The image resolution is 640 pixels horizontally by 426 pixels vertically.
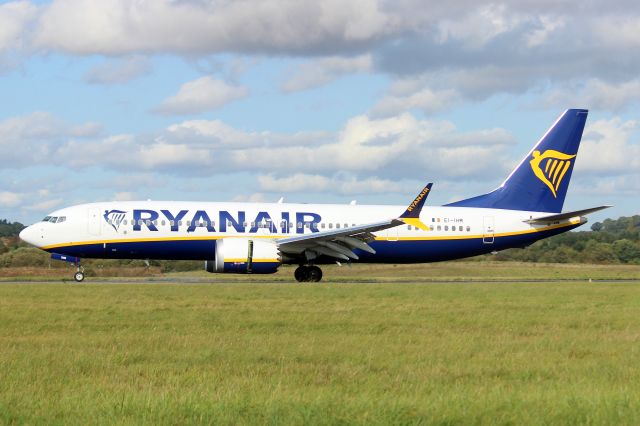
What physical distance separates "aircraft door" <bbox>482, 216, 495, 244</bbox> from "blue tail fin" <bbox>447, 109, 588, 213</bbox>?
52.2 inches

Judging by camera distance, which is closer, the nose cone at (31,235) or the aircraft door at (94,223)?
the aircraft door at (94,223)

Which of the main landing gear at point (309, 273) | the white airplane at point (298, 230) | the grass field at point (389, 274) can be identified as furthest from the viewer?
the grass field at point (389, 274)

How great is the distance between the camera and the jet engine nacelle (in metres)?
40.1

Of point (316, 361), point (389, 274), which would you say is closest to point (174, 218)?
point (389, 274)

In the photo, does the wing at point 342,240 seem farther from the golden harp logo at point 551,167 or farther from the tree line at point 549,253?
the tree line at point 549,253

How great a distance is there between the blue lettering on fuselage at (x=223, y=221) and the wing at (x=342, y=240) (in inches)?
44.8

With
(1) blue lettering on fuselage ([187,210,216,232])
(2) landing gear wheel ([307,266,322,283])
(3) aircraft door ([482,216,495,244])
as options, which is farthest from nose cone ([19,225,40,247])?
(3) aircraft door ([482,216,495,244])

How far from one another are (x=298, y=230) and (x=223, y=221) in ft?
11.4

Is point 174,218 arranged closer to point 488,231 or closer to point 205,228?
point 205,228

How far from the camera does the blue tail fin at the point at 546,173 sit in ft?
156

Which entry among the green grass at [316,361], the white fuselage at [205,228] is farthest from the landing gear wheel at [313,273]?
the green grass at [316,361]

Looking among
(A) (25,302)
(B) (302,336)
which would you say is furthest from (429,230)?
(B) (302,336)

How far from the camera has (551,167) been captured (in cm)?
4797

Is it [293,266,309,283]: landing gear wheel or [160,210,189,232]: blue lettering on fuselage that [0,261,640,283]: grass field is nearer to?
[293,266,309,283]: landing gear wheel
